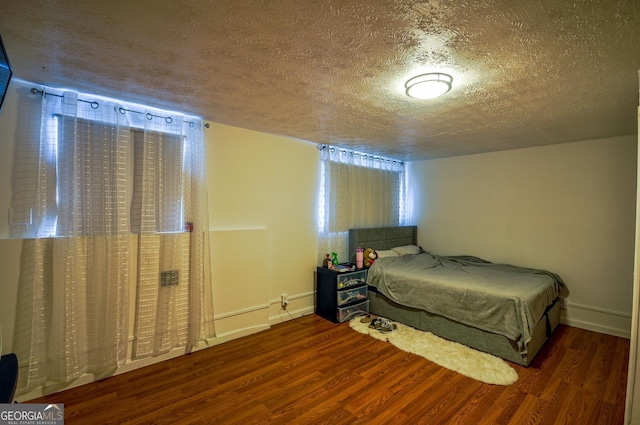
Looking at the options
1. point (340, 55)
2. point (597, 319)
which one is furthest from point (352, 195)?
point (597, 319)

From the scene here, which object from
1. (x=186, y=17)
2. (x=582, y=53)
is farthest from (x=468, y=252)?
(x=186, y=17)

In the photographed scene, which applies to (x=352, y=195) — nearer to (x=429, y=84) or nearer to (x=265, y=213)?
(x=265, y=213)

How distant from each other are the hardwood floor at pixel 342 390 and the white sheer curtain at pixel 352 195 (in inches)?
61.3

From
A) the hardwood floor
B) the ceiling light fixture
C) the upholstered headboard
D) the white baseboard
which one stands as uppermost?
the ceiling light fixture

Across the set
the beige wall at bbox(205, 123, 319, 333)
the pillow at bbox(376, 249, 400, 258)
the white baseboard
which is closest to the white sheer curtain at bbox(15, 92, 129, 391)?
the beige wall at bbox(205, 123, 319, 333)

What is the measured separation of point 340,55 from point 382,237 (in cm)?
329

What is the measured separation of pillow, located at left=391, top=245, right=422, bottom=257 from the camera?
4.38 meters

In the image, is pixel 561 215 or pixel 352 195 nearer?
pixel 561 215

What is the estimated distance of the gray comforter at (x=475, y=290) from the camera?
2648 mm

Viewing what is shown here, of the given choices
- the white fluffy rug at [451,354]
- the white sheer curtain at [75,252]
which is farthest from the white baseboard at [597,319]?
the white sheer curtain at [75,252]

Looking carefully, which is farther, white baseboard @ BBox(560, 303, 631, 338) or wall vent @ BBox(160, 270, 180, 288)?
white baseboard @ BBox(560, 303, 631, 338)

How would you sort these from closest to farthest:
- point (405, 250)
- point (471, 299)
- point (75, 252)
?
point (75, 252) < point (471, 299) < point (405, 250)

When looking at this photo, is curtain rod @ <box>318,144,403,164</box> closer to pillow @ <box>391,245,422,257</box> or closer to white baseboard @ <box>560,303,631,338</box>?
pillow @ <box>391,245,422,257</box>

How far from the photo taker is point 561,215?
3.63m
